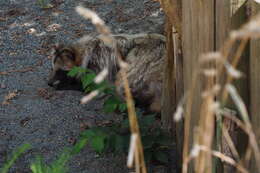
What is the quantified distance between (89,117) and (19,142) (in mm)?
827

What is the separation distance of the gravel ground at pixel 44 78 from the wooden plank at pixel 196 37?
4.34ft

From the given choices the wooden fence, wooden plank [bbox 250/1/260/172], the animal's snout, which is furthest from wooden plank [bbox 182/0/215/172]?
the animal's snout

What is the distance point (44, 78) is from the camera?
6.55 metres

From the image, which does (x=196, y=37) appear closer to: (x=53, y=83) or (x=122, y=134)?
(x=122, y=134)

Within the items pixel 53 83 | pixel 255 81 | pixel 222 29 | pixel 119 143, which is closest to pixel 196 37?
pixel 222 29

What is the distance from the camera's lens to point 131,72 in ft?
18.4

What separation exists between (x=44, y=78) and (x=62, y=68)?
26 centimetres

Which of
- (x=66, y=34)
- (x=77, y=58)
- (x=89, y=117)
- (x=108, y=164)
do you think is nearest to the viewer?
(x=108, y=164)

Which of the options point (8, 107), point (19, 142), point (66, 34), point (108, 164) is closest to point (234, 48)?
point (108, 164)

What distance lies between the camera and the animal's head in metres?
6.37

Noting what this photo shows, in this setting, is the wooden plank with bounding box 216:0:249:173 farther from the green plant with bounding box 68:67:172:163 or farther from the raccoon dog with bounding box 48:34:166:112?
the raccoon dog with bounding box 48:34:166:112

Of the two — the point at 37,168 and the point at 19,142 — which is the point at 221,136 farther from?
the point at 19,142

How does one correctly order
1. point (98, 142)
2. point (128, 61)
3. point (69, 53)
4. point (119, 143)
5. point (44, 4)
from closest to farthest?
point (98, 142)
point (119, 143)
point (128, 61)
point (69, 53)
point (44, 4)

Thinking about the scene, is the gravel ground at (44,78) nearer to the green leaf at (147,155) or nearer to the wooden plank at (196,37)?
the green leaf at (147,155)
